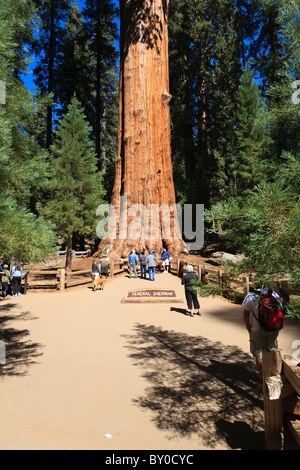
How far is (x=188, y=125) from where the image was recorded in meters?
31.2

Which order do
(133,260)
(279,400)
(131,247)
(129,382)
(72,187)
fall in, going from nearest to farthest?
→ (279,400) < (129,382) < (133,260) < (72,187) < (131,247)

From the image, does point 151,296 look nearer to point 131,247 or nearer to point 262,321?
point 262,321

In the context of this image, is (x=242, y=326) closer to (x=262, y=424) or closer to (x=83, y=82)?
(x=262, y=424)

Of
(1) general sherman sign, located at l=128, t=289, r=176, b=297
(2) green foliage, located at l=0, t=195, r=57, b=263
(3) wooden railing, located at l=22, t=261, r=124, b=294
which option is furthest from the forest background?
(1) general sherman sign, located at l=128, t=289, r=176, b=297

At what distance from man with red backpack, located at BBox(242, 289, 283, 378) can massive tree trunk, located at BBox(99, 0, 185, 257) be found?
13877 mm

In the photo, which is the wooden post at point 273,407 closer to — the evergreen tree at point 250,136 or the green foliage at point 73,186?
the green foliage at point 73,186

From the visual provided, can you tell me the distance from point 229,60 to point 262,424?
31788mm

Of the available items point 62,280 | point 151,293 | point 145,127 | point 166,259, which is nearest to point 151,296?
point 151,293

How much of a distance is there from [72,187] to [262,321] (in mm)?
15011

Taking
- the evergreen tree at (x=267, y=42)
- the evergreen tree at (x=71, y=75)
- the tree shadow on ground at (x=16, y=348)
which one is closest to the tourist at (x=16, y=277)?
the tree shadow on ground at (x=16, y=348)

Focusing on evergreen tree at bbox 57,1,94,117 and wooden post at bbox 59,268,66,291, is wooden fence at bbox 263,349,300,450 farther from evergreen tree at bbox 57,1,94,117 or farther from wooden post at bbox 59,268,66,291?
evergreen tree at bbox 57,1,94,117

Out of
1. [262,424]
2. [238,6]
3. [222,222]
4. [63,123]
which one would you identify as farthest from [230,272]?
[238,6]

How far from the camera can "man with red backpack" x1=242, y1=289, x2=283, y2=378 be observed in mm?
3859

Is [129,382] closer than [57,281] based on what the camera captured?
Yes
